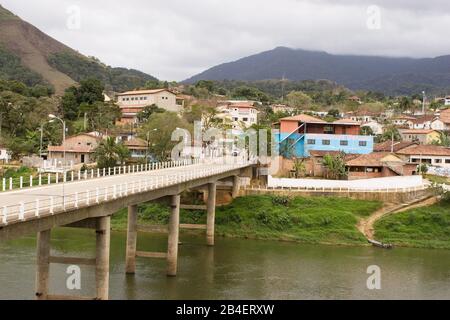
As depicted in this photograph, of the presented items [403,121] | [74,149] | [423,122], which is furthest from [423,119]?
[74,149]

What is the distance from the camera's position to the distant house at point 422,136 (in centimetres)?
12031

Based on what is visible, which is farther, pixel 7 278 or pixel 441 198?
pixel 441 198

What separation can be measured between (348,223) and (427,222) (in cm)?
854

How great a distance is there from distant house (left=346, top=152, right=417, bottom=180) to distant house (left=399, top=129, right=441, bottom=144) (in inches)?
1553

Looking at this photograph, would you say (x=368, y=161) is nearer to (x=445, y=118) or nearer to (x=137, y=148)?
(x=137, y=148)

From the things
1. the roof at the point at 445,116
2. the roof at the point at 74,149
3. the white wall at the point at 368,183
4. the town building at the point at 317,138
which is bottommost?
the white wall at the point at 368,183

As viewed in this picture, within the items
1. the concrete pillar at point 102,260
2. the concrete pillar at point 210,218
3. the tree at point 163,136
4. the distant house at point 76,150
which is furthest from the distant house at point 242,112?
the concrete pillar at point 102,260

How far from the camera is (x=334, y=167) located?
8256cm

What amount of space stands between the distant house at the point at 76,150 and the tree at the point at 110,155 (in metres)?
11.0

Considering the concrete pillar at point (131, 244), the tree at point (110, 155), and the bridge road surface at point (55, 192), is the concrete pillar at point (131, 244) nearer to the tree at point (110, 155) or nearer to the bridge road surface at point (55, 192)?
the bridge road surface at point (55, 192)

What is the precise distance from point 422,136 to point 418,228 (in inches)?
2290

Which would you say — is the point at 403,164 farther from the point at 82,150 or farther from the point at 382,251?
the point at 82,150

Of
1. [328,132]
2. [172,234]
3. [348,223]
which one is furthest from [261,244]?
[328,132]

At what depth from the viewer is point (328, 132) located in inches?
3775
